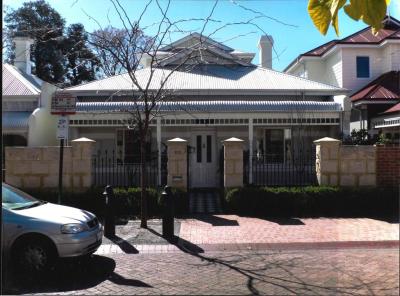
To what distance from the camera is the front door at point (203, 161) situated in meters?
17.7

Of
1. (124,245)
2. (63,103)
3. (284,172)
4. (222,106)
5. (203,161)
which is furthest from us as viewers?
(203,161)

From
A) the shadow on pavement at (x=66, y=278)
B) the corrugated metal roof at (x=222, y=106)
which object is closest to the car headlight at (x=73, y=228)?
the shadow on pavement at (x=66, y=278)

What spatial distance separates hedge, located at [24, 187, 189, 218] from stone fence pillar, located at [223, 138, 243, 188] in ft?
4.09

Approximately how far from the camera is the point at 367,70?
2392cm

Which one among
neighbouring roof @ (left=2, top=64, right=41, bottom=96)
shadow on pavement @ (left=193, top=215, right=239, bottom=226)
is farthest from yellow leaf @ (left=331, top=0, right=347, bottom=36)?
neighbouring roof @ (left=2, top=64, right=41, bottom=96)

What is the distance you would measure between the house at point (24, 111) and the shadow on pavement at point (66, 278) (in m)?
12.3

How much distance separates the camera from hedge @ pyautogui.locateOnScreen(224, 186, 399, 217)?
1202 cm

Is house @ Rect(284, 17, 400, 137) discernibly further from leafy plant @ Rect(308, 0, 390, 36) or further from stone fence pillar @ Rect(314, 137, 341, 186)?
leafy plant @ Rect(308, 0, 390, 36)

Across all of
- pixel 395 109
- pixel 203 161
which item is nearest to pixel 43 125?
pixel 203 161

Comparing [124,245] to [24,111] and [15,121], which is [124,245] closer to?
[15,121]

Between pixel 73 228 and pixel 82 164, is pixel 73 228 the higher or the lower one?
the lower one

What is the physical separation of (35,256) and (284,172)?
33.3 feet

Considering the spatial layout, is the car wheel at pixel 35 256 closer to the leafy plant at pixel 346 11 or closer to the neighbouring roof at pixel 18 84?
the leafy plant at pixel 346 11

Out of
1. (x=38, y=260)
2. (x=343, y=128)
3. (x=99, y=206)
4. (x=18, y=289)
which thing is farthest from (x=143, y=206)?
(x=343, y=128)
